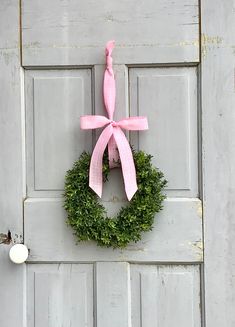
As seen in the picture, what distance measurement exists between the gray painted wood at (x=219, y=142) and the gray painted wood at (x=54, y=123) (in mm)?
302

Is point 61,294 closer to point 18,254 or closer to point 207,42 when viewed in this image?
point 18,254

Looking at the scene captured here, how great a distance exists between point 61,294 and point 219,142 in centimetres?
56

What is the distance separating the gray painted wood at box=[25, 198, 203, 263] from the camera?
127 cm

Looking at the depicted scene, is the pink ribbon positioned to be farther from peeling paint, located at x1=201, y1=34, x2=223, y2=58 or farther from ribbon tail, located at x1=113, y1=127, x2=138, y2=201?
peeling paint, located at x1=201, y1=34, x2=223, y2=58

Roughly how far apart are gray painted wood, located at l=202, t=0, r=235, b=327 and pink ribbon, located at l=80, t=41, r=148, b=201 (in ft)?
0.58

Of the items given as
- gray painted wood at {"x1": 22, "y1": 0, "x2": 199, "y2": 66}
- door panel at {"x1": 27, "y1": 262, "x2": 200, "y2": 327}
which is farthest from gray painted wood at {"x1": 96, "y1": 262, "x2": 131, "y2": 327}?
gray painted wood at {"x1": 22, "y1": 0, "x2": 199, "y2": 66}

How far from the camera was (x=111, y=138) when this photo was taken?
125cm

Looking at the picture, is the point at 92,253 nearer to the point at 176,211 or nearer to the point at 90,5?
the point at 176,211

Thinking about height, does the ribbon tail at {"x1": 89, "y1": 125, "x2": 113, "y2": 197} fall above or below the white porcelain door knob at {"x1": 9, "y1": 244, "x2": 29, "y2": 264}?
above

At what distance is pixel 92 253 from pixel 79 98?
0.39 m

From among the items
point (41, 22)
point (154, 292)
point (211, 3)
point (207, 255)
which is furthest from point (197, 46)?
point (154, 292)

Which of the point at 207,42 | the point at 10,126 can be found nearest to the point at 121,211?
the point at 10,126

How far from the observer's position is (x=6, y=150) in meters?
1.31

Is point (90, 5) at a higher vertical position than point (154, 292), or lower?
higher
